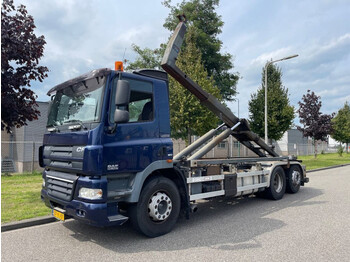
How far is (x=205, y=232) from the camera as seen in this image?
4.91m

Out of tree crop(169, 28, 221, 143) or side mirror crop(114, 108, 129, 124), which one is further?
tree crop(169, 28, 221, 143)

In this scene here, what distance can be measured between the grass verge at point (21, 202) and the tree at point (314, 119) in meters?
24.0

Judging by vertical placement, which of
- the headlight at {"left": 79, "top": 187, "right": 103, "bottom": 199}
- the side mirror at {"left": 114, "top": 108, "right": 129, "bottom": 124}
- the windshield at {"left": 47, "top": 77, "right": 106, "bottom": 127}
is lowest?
the headlight at {"left": 79, "top": 187, "right": 103, "bottom": 199}

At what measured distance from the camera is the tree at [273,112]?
1886cm

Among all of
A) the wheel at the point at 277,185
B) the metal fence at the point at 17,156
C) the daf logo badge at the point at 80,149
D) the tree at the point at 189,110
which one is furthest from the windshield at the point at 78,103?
the metal fence at the point at 17,156

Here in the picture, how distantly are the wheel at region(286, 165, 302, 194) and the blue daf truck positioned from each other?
3682 millimetres

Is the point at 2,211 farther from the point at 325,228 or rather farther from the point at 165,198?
the point at 325,228

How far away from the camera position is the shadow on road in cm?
429

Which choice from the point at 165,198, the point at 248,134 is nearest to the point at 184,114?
the point at 248,134

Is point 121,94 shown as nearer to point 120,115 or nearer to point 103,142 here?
point 120,115

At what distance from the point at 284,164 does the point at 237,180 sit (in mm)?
2466

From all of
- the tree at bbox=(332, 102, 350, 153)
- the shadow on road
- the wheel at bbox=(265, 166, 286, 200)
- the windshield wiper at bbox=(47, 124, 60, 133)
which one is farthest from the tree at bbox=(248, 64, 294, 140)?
the tree at bbox=(332, 102, 350, 153)

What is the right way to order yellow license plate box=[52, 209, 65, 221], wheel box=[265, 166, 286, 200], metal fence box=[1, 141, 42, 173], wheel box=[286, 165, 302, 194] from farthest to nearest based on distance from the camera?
metal fence box=[1, 141, 42, 173] → wheel box=[286, 165, 302, 194] → wheel box=[265, 166, 286, 200] → yellow license plate box=[52, 209, 65, 221]

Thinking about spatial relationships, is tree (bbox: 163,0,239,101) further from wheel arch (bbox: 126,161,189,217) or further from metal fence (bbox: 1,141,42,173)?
wheel arch (bbox: 126,161,189,217)
